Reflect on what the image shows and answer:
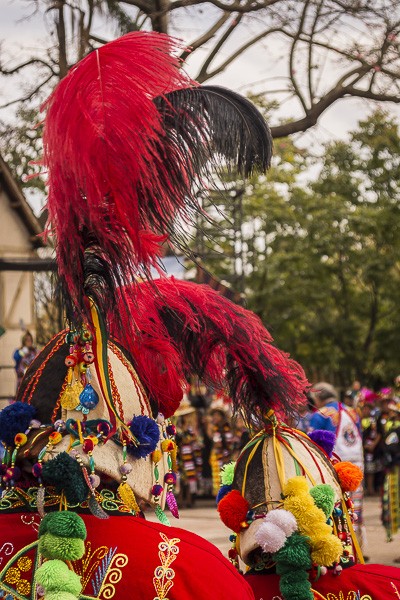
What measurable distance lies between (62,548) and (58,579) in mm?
85

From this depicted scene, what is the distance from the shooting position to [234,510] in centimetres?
379

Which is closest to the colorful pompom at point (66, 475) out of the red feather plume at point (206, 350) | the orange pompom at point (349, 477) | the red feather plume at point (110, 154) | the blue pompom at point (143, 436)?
the blue pompom at point (143, 436)

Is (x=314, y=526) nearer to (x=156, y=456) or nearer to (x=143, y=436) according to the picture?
(x=156, y=456)

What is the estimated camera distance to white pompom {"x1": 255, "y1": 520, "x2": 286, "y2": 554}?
3529 mm

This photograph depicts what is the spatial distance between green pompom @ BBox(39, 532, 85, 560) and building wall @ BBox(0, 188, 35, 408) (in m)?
14.1

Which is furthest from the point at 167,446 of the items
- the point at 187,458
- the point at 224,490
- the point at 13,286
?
the point at 13,286

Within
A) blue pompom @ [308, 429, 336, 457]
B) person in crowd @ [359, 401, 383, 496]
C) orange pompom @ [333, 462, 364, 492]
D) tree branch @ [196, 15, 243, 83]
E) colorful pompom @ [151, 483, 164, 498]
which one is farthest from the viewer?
person in crowd @ [359, 401, 383, 496]

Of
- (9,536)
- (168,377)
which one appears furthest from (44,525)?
(168,377)

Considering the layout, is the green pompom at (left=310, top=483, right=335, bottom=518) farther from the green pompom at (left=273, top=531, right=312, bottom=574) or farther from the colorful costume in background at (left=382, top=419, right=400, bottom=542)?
the colorful costume in background at (left=382, top=419, right=400, bottom=542)

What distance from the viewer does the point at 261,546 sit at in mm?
3617

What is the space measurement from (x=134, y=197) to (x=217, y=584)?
3.61ft

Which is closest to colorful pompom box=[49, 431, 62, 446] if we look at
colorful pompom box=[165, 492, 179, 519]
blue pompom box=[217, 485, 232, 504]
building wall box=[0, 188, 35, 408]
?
colorful pompom box=[165, 492, 179, 519]

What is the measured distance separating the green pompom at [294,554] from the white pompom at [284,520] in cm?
3

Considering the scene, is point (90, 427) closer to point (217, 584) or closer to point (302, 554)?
point (217, 584)
